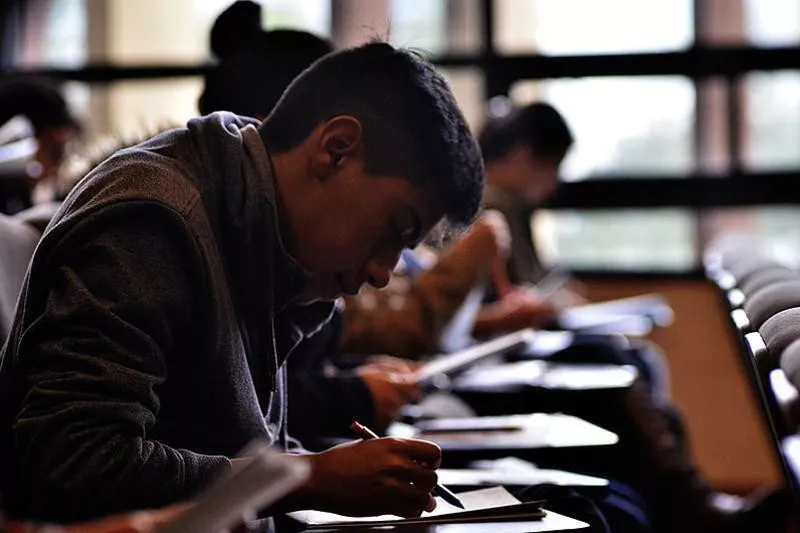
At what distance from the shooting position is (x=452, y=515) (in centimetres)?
115

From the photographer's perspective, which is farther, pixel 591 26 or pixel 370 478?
pixel 591 26

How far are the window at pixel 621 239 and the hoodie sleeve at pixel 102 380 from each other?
12.0ft

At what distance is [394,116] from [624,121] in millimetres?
→ 3573

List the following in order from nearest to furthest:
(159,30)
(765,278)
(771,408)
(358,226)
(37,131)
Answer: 1. (771,408)
2. (358,226)
3. (765,278)
4. (37,131)
5. (159,30)

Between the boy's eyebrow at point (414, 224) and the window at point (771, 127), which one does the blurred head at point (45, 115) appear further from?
the window at point (771, 127)

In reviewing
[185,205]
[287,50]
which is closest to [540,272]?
[287,50]

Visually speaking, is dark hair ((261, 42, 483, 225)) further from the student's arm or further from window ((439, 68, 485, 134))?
window ((439, 68, 485, 134))

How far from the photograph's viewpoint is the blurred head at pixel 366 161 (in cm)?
123

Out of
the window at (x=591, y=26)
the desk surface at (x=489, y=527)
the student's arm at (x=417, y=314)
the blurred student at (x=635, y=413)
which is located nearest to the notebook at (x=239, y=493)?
→ the desk surface at (x=489, y=527)

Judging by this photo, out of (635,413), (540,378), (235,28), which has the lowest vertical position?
(635,413)

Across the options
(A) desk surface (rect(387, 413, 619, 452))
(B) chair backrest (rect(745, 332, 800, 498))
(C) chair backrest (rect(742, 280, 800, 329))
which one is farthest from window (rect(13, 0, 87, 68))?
(B) chair backrest (rect(745, 332, 800, 498))

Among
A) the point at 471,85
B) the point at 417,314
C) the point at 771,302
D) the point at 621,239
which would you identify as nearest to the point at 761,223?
the point at 621,239

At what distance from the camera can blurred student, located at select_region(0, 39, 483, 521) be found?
99 centimetres

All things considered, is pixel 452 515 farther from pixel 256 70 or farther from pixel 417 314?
pixel 417 314
